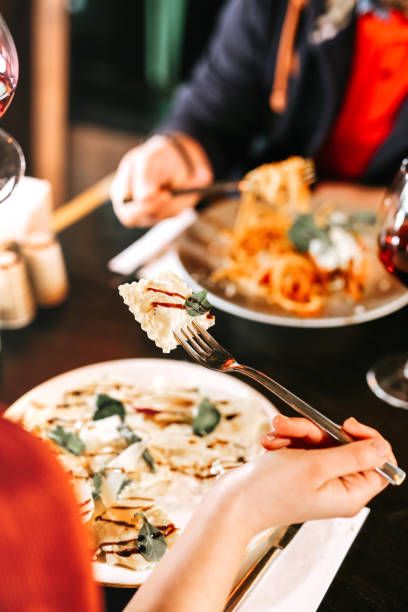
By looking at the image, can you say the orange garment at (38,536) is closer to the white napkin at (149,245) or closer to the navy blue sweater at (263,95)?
the white napkin at (149,245)

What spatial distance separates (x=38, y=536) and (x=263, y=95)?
6.84 feet

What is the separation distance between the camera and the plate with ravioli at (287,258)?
4.11 ft

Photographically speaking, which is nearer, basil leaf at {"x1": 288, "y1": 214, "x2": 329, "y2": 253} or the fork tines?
the fork tines

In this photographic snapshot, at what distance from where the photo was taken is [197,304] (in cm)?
71

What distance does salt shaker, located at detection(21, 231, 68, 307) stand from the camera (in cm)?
122

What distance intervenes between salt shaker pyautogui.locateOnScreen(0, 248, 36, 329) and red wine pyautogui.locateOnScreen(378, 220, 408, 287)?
696mm

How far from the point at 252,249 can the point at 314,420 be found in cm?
81

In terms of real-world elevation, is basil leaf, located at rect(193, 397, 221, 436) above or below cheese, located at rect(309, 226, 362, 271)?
below

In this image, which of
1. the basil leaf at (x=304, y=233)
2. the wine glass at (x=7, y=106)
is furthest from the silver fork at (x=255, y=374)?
the basil leaf at (x=304, y=233)

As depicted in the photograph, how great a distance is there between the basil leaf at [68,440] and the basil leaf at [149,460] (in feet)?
0.30

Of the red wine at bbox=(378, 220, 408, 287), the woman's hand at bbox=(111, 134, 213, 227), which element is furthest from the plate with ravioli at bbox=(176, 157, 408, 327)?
the red wine at bbox=(378, 220, 408, 287)

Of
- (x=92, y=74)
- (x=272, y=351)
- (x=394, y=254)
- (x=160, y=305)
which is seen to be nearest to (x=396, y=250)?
(x=394, y=254)

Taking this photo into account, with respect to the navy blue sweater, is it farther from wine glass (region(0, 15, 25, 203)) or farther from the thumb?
the thumb

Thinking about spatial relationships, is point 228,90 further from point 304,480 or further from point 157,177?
point 304,480
